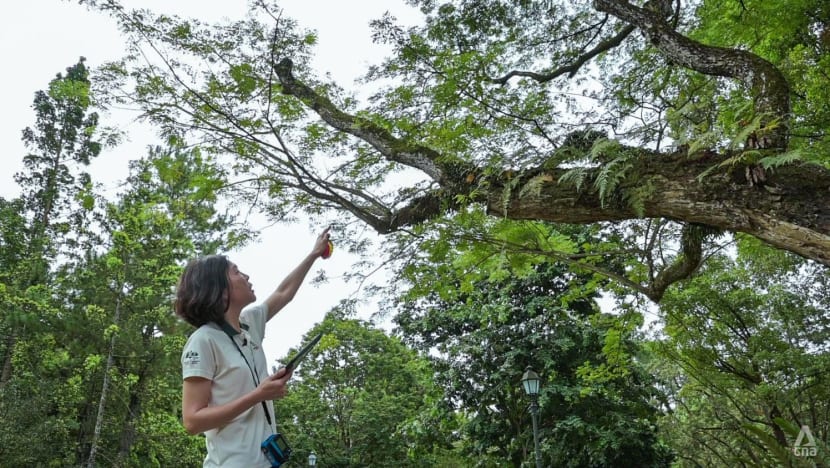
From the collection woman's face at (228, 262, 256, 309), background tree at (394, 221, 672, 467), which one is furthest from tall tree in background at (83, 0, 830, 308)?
background tree at (394, 221, 672, 467)

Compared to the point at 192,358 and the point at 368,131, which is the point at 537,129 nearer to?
the point at 368,131

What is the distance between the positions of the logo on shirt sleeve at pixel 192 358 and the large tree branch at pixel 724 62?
2682 millimetres

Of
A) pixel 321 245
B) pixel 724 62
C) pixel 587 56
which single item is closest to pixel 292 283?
pixel 321 245

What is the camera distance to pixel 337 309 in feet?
14.3

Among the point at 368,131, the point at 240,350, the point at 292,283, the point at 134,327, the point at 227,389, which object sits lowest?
the point at 227,389

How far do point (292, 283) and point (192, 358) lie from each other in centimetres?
87

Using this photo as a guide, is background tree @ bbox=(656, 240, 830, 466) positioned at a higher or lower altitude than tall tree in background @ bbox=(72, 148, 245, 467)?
lower

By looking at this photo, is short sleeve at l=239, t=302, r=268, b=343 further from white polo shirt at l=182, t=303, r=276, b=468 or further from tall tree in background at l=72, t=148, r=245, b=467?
tall tree in background at l=72, t=148, r=245, b=467

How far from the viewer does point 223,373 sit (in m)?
1.64

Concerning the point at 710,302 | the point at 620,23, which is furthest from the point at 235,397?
the point at 710,302

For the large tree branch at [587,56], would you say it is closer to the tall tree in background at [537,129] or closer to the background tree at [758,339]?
the tall tree in background at [537,129]

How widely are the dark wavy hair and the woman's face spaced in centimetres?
3

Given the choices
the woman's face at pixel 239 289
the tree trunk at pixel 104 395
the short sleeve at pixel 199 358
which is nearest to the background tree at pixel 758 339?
the woman's face at pixel 239 289

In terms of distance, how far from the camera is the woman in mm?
1520
